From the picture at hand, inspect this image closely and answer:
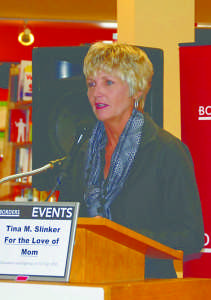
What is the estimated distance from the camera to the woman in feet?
6.71

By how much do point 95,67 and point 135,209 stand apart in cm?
55

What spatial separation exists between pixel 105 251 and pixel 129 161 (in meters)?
0.73

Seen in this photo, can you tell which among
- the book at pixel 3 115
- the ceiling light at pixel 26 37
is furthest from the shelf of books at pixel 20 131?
the ceiling light at pixel 26 37

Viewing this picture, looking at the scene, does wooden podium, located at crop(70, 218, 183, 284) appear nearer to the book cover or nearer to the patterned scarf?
the patterned scarf

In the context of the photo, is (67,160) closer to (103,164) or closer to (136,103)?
(103,164)

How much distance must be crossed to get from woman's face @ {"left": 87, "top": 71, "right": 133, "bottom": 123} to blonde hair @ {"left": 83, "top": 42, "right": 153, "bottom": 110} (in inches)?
0.9

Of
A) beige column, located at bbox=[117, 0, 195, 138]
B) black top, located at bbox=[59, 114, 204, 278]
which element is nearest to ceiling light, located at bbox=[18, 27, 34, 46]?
beige column, located at bbox=[117, 0, 195, 138]

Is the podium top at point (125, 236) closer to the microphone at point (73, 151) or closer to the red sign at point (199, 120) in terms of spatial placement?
the microphone at point (73, 151)

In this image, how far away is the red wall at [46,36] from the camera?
8375mm

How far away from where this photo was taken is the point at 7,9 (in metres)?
7.48

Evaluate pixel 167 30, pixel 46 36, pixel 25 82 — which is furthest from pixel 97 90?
pixel 46 36

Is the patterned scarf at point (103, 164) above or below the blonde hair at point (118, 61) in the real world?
below

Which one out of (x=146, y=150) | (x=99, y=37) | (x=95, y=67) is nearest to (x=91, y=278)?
(x=146, y=150)

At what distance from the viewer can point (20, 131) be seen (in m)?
5.48
